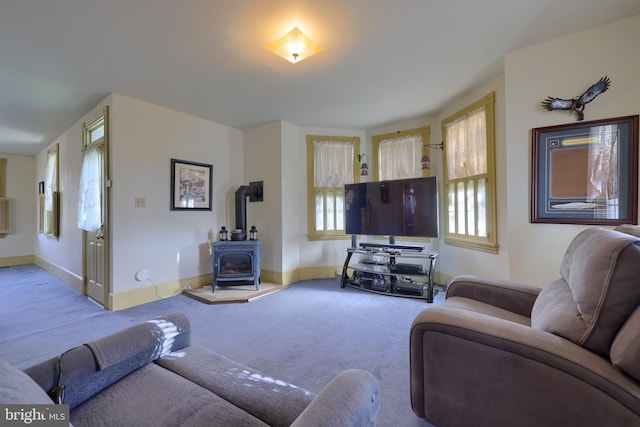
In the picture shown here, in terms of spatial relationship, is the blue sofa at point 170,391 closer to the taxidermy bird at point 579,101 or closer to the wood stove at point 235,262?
the wood stove at point 235,262

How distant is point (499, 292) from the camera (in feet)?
5.81

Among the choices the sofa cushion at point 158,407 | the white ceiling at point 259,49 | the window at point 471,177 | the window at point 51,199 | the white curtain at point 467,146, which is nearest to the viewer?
the sofa cushion at point 158,407

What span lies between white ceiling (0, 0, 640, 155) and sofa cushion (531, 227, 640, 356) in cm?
175

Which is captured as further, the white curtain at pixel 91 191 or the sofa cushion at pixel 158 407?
the white curtain at pixel 91 191

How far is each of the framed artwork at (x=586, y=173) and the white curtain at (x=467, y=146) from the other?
82cm

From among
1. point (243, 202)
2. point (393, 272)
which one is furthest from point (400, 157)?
point (243, 202)

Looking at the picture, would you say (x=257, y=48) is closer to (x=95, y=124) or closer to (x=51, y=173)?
(x=95, y=124)

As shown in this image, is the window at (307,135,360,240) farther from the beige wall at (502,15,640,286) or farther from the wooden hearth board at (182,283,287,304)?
the beige wall at (502,15,640,286)

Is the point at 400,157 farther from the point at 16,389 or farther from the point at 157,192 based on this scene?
the point at 16,389

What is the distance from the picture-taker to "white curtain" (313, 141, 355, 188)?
4.33 m

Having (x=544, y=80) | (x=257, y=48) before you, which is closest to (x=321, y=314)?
(x=257, y=48)

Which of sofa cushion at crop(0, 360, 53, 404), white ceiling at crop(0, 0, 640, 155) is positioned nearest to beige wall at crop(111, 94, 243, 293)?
white ceiling at crop(0, 0, 640, 155)

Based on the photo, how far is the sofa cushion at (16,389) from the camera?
51 centimetres

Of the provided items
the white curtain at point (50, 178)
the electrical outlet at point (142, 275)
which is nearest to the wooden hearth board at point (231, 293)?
the electrical outlet at point (142, 275)
